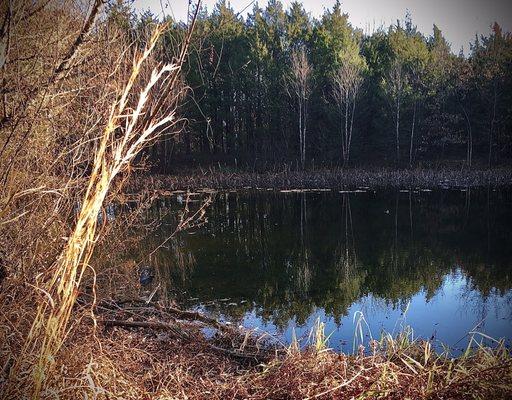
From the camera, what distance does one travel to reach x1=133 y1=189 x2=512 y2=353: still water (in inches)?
315

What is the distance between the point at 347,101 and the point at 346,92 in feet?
2.44

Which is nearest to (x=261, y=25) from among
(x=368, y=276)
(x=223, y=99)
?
(x=223, y=99)

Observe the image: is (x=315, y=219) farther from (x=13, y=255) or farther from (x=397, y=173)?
(x=13, y=255)

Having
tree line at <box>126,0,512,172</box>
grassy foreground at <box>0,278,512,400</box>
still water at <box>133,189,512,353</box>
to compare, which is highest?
tree line at <box>126,0,512,172</box>

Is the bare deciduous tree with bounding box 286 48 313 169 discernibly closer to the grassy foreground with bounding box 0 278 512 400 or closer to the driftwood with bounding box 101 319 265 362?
the driftwood with bounding box 101 319 265 362

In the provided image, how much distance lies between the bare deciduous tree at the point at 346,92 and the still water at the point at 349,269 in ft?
45.5

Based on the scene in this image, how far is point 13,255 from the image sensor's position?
3752 mm

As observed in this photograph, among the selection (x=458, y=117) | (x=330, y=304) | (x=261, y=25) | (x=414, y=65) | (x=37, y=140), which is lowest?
(x=330, y=304)

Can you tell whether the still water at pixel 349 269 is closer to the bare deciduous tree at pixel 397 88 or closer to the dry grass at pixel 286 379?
the dry grass at pixel 286 379

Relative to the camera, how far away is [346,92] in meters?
31.4

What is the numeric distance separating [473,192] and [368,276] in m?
16.0

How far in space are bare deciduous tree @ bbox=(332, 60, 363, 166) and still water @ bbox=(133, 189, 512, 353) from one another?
45.5ft

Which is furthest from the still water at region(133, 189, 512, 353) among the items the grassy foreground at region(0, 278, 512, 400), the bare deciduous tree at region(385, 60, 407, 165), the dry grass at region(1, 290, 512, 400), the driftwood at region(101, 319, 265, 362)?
the bare deciduous tree at region(385, 60, 407, 165)

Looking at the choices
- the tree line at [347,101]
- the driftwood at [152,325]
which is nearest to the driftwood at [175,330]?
the driftwood at [152,325]
